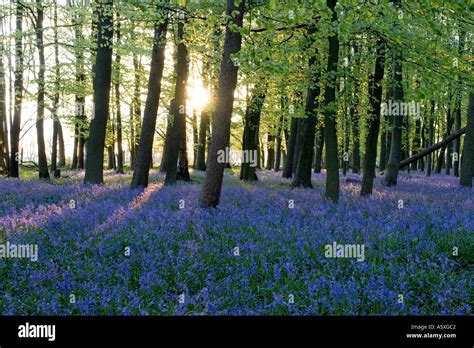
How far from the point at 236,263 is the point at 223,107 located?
5.34 meters

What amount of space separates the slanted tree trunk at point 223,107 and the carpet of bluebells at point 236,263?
0.69 meters

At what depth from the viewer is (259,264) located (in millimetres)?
6754

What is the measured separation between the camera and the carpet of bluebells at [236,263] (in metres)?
5.31

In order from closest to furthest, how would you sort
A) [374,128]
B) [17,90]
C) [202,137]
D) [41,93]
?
[374,128] → [41,93] → [17,90] → [202,137]

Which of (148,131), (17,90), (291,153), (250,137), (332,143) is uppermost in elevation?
(17,90)

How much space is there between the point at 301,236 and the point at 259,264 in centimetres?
159

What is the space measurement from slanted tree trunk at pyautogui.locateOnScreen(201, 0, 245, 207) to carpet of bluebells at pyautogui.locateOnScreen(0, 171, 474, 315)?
27.3 inches

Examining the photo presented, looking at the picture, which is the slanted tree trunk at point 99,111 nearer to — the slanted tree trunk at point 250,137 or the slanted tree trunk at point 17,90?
the slanted tree trunk at point 17,90

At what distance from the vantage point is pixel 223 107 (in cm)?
1088

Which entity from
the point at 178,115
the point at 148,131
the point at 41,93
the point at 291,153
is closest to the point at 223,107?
the point at 148,131

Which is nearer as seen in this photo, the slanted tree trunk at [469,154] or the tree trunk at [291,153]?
the slanted tree trunk at [469,154]

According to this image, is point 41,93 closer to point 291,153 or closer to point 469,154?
point 291,153

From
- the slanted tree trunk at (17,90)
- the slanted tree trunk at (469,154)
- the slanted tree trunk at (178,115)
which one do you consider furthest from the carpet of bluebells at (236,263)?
the slanted tree trunk at (17,90)
